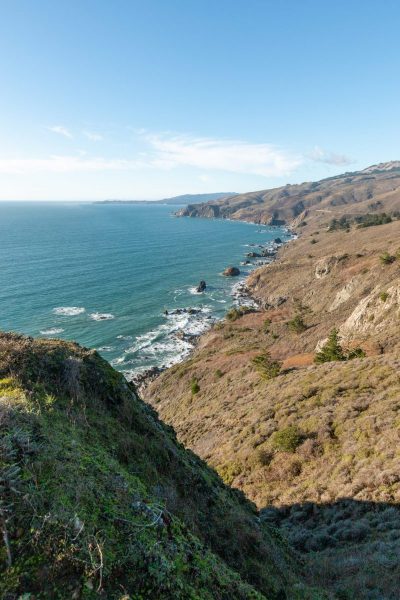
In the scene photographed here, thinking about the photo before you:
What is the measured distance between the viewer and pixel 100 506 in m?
6.20

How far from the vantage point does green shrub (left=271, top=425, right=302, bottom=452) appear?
21.8 m

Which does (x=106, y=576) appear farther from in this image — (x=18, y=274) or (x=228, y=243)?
(x=228, y=243)

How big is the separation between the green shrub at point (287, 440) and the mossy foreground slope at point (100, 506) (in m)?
9.82

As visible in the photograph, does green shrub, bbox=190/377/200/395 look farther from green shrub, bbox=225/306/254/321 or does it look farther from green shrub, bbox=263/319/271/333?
green shrub, bbox=225/306/254/321

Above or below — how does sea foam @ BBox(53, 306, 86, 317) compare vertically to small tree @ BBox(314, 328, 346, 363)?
below

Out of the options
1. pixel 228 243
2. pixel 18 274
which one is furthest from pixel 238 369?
Result: pixel 228 243

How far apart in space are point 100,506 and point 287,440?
59.7 ft

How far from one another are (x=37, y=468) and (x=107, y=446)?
310 centimetres

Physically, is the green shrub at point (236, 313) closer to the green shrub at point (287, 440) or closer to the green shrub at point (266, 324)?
the green shrub at point (266, 324)

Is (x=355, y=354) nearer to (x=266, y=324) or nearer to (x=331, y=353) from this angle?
(x=331, y=353)

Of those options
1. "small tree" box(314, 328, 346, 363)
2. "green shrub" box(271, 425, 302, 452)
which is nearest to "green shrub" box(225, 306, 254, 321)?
"small tree" box(314, 328, 346, 363)

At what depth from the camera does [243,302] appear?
9044cm

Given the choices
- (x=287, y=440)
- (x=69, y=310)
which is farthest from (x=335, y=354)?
(x=69, y=310)

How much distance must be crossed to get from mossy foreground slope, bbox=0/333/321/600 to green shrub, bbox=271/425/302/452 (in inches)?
387
